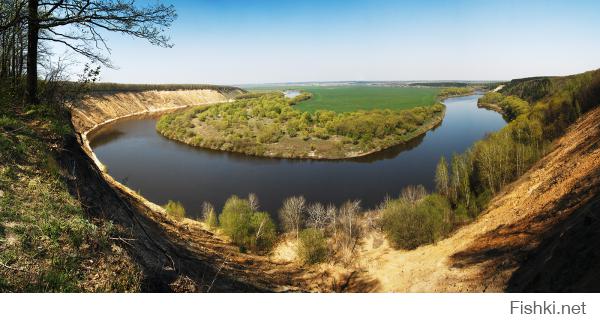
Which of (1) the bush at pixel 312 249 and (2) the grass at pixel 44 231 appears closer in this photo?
(2) the grass at pixel 44 231

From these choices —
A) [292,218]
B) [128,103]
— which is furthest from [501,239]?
[128,103]

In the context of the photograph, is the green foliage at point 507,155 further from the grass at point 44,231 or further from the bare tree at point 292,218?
the grass at point 44,231

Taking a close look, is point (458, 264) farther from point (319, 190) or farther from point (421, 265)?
point (319, 190)

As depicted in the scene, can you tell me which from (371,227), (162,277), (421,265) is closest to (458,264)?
(421,265)

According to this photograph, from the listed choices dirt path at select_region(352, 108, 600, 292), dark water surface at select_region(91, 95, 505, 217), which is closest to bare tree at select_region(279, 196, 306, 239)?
dark water surface at select_region(91, 95, 505, 217)

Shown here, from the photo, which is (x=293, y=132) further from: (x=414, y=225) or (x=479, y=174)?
(x=414, y=225)

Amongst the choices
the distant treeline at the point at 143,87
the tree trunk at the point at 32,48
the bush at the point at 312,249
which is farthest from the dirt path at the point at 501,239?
the distant treeline at the point at 143,87
